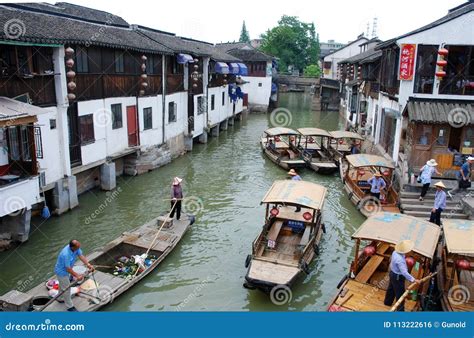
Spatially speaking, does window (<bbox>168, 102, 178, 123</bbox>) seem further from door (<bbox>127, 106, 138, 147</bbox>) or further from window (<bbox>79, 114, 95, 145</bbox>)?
window (<bbox>79, 114, 95, 145</bbox>)

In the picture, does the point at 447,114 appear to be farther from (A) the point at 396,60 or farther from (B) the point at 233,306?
(B) the point at 233,306

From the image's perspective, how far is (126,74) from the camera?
69.8 feet

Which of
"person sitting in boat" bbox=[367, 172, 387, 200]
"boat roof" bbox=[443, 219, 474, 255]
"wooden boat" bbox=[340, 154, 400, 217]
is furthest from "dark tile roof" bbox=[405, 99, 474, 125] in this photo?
"boat roof" bbox=[443, 219, 474, 255]

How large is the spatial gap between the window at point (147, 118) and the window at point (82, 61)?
530 centimetres

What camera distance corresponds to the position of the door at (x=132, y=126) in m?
21.8

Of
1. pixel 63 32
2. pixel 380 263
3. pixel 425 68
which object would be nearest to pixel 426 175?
pixel 425 68

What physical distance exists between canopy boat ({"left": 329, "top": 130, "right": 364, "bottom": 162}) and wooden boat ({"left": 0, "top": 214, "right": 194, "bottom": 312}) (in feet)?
43.2

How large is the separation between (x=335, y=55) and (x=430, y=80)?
5143 centimetres

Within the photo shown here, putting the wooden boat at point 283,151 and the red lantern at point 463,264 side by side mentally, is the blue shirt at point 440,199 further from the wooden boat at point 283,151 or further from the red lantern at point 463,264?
the wooden boat at point 283,151

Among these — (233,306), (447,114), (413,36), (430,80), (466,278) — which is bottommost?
(233,306)

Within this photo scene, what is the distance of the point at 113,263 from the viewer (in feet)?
40.7

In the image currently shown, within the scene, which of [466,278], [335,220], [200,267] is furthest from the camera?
[335,220]

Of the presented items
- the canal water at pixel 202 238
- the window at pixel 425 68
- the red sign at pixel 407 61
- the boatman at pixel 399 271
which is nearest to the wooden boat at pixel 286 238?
the canal water at pixel 202 238

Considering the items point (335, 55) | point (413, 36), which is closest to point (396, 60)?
point (413, 36)
